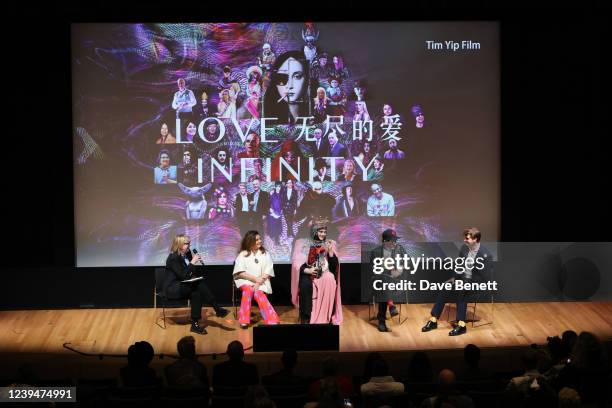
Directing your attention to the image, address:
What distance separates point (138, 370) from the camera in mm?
6789

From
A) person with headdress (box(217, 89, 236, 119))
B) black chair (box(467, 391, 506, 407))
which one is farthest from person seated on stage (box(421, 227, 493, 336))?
black chair (box(467, 391, 506, 407))

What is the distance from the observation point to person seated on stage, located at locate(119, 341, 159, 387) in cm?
673

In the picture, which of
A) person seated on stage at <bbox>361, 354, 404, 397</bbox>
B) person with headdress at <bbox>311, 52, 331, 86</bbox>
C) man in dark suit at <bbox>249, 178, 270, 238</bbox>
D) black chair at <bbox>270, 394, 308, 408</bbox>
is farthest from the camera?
man in dark suit at <bbox>249, 178, 270, 238</bbox>

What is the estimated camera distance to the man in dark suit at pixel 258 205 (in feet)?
34.4

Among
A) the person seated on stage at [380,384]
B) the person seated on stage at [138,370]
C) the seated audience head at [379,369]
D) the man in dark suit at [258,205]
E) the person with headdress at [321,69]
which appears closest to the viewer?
the person seated on stage at [380,384]

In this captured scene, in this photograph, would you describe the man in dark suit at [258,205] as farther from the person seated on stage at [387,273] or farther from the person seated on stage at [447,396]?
the person seated on stage at [447,396]

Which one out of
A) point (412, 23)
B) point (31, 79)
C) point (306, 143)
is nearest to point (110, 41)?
point (31, 79)

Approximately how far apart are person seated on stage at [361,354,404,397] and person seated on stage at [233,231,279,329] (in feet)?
11.3

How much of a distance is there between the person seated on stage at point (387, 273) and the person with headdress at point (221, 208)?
1.57m

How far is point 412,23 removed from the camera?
10.4 meters

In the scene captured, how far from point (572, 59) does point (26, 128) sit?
5650 mm

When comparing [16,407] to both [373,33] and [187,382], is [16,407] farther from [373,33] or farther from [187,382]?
[373,33]

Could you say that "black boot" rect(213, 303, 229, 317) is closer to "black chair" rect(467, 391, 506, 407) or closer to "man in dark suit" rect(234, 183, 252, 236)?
"man in dark suit" rect(234, 183, 252, 236)

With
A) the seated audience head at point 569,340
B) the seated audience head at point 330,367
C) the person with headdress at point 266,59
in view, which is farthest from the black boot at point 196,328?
the seated audience head at point 569,340
